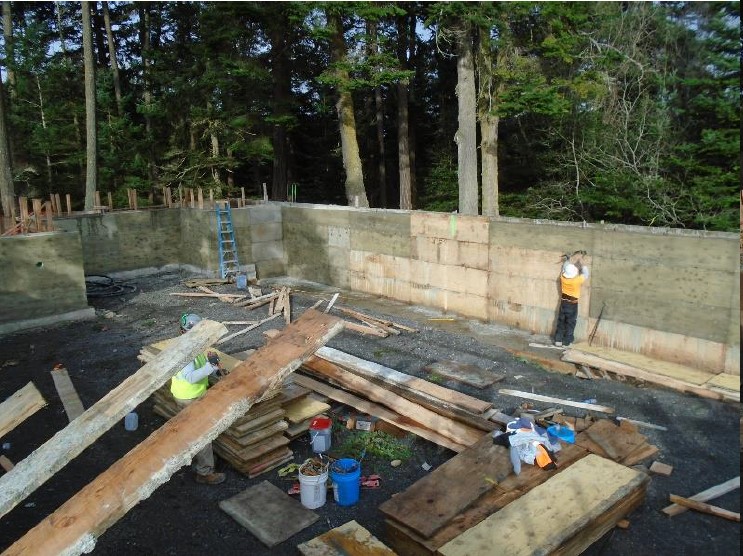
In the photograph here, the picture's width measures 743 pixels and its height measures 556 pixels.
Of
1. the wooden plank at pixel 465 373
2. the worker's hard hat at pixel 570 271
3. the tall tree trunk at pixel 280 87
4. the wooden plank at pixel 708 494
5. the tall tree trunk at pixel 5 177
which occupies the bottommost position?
the wooden plank at pixel 708 494

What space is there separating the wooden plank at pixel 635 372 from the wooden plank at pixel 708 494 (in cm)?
274

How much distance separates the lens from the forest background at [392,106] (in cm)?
2047

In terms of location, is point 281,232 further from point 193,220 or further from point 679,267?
point 679,267

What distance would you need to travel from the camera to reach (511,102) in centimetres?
2123

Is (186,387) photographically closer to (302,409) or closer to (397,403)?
(302,409)

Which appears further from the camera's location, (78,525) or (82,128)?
(82,128)

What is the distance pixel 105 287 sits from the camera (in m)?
18.1

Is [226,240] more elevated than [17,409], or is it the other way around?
[226,240]

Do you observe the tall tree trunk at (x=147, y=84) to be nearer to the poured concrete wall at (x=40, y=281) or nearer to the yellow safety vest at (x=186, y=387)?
the poured concrete wall at (x=40, y=281)

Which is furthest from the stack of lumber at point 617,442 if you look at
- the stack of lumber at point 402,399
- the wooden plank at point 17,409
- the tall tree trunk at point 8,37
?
the tall tree trunk at point 8,37

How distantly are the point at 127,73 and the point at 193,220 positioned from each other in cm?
1980

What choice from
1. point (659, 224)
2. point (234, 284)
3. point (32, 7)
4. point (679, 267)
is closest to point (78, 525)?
point (679, 267)

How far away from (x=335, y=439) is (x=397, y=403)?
1043mm

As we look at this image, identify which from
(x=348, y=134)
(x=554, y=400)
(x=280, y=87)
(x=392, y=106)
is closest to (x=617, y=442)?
(x=554, y=400)
